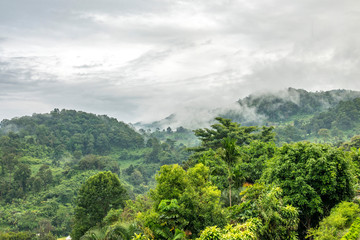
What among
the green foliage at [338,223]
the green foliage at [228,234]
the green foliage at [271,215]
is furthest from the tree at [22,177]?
the green foliage at [338,223]

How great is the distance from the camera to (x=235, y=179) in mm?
20391

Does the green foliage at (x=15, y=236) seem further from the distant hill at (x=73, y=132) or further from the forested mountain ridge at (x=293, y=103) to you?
the forested mountain ridge at (x=293, y=103)

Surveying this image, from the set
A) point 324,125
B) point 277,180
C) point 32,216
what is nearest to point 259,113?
point 324,125

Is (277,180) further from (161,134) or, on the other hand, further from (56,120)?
(161,134)

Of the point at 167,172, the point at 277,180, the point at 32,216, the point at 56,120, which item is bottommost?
the point at 32,216

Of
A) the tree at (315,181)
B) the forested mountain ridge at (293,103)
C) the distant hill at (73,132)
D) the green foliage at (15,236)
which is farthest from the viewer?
the forested mountain ridge at (293,103)

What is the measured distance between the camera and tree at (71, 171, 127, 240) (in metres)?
28.9

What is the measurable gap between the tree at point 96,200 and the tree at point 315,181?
1948 centimetres

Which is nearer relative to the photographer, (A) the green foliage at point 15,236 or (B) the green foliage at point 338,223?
(B) the green foliage at point 338,223

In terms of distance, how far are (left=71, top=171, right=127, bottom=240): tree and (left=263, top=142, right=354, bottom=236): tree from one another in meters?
19.5

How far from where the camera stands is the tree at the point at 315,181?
14.4 metres

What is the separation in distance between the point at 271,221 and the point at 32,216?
4069 centimetres

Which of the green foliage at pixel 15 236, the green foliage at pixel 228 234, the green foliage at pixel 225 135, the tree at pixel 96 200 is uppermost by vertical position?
the green foliage at pixel 225 135

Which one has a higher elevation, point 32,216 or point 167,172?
point 167,172
